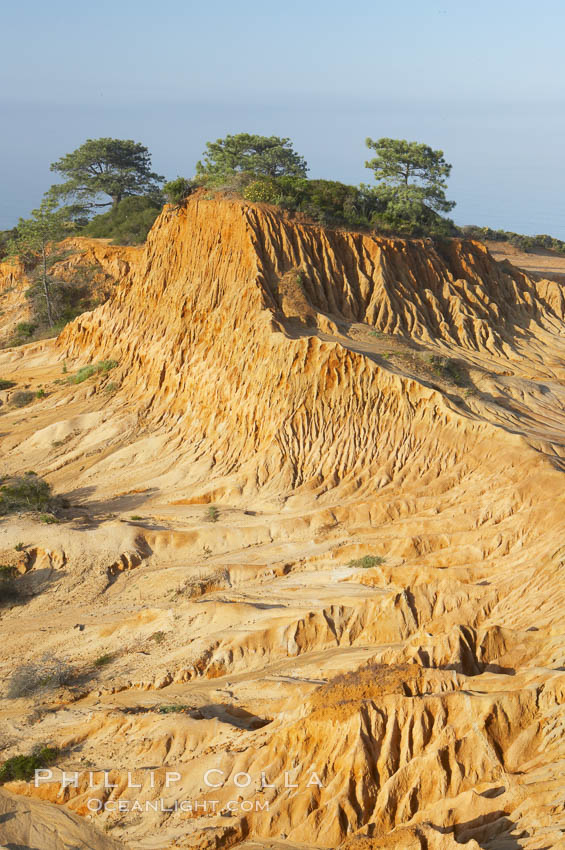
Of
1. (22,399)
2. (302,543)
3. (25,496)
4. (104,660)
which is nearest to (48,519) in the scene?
(25,496)

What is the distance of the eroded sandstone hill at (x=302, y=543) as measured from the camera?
504 inches

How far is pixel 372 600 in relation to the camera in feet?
62.7

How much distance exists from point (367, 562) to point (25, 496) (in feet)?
42.1

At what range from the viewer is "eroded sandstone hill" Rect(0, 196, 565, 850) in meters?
12.8

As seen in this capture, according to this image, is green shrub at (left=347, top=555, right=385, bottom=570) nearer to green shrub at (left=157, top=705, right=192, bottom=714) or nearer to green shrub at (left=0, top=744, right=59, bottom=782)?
green shrub at (left=157, top=705, right=192, bottom=714)

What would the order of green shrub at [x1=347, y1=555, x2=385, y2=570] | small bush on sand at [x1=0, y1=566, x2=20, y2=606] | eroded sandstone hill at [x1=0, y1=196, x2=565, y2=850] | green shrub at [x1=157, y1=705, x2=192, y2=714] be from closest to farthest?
eroded sandstone hill at [x1=0, y1=196, x2=565, y2=850]
green shrub at [x1=157, y1=705, x2=192, y2=714]
green shrub at [x1=347, y1=555, x2=385, y2=570]
small bush on sand at [x1=0, y1=566, x2=20, y2=606]

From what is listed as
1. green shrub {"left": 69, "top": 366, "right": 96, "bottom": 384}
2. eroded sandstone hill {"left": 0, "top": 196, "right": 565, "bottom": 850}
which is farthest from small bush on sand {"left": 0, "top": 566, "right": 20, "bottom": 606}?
green shrub {"left": 69, "top": 366, "right": 96, "bottom": 384}

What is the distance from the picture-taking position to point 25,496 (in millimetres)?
26422

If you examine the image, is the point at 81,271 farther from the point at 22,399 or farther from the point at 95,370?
the point at 95,370

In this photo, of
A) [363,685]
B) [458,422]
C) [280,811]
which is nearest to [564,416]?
[458,422]

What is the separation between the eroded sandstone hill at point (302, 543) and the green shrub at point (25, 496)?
3.79 feet

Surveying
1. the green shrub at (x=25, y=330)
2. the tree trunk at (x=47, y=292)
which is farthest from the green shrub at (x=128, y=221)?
the green shrub at (x=25, y=330)

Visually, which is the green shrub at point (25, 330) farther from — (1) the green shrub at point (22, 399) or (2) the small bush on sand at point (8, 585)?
(2) the small bush on sand at point (8, 585)

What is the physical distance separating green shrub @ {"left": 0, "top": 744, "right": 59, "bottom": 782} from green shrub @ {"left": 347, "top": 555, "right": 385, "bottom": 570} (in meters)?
9.62
